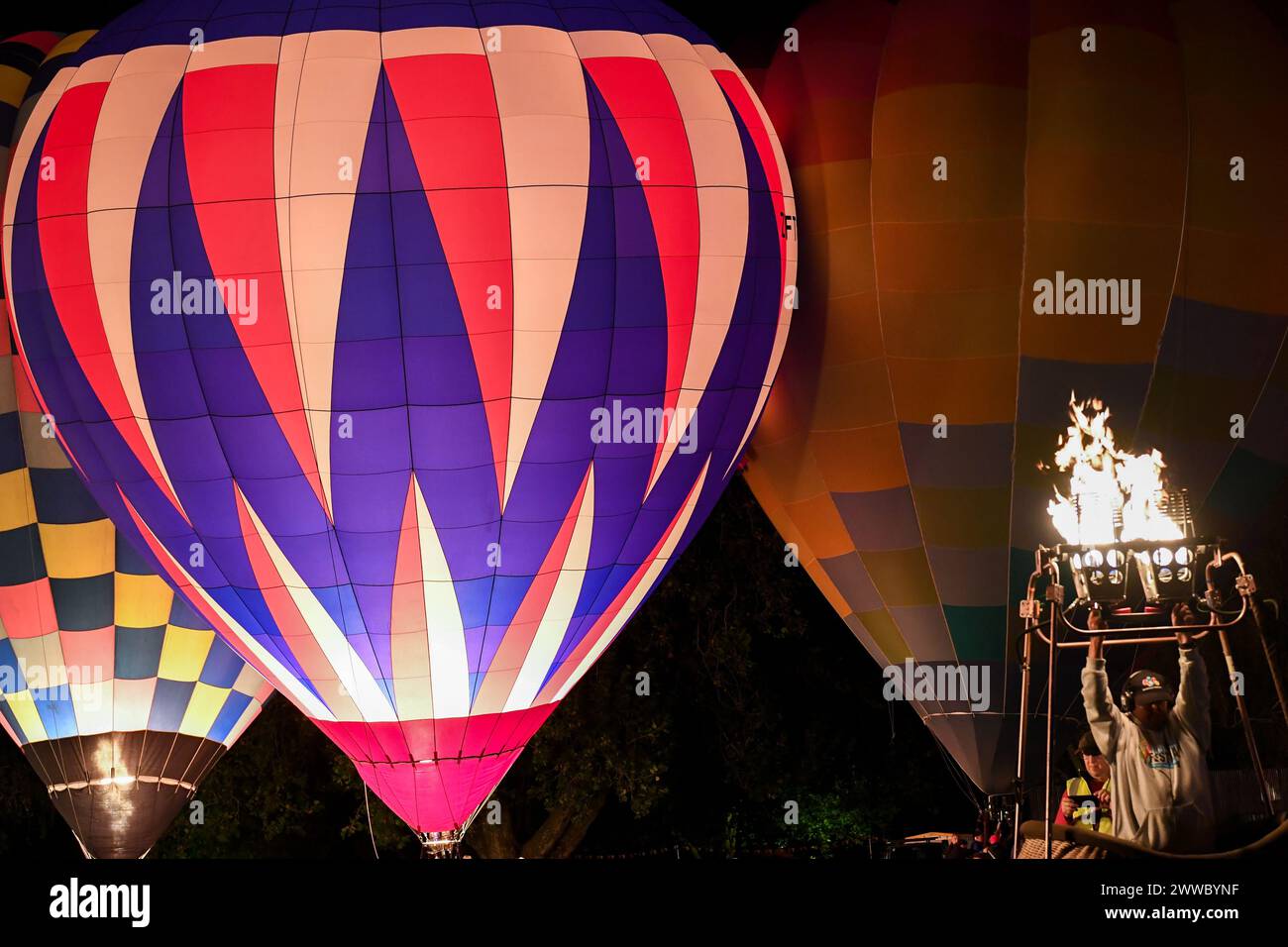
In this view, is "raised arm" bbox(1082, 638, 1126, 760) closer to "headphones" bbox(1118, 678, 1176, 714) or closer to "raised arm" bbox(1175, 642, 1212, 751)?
"headphones" bbox(1118, 678, 1176, 714)

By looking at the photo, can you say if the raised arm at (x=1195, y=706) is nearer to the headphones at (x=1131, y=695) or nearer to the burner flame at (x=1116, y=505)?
the headphones at (x=1131, y=695)

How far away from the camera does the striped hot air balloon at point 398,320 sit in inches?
276

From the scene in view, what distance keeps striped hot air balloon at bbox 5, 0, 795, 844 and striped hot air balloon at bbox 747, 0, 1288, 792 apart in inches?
28.1

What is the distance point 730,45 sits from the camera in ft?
29.9

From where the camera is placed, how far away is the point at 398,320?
700 centimetres

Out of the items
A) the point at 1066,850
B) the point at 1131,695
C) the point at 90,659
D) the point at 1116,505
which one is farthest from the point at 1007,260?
the point at 90,659

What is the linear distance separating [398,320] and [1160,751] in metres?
3.32

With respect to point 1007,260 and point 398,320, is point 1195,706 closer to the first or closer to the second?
point 1007,260

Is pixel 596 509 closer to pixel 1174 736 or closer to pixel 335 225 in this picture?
pixel 335 225

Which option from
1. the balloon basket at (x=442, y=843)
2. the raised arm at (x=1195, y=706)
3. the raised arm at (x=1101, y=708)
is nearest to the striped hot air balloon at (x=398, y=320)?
the balloon basket at (x=442, y=843)

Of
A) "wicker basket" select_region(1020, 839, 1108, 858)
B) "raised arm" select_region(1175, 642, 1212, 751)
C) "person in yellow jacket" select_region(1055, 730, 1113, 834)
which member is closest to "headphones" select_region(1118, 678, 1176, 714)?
"raised arm" select_region(1175, 642, 1212, 751)

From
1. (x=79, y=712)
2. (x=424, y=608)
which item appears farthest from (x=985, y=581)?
(x=79, y=712)

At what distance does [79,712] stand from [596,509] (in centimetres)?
318
